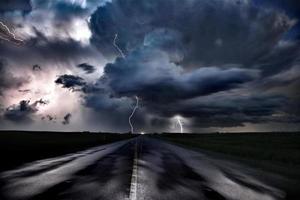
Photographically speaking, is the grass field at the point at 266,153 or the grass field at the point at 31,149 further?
the grass field at the point at 31,149

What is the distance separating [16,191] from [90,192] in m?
2.07

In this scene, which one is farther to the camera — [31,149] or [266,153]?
[266,153]

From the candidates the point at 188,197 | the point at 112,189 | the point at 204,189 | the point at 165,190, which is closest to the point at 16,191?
the point at 112,189

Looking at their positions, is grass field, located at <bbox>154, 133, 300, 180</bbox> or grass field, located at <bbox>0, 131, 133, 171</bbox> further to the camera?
grass field, located at <bbox>0, 131, 133, 171</bbox>

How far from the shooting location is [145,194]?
25.9 ft

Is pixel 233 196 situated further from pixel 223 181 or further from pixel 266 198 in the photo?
pixel 223 181

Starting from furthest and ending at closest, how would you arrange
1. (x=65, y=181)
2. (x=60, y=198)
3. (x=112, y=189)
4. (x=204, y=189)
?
(x=65, y=181) → (x=204, y=189) → (x=112, y=189) → (x=60, y=198)

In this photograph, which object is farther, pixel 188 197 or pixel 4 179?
pixel 4 179

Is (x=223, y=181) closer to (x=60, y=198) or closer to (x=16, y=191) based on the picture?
(x=60, y=198)

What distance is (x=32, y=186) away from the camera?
8875 mm

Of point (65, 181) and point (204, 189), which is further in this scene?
point (65, 181)

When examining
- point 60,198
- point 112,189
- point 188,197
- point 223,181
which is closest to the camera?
point 60,198

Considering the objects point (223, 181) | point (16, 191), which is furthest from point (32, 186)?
point (223, 181)

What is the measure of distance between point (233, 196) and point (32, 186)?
6054 millimetres
